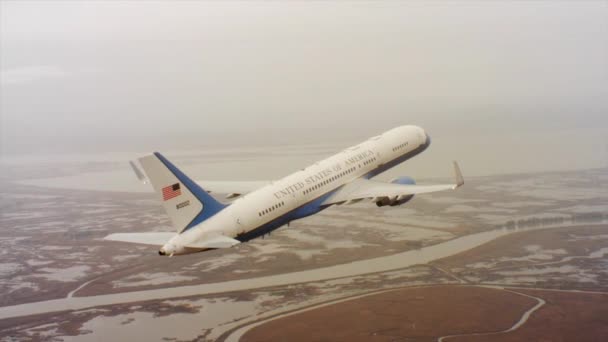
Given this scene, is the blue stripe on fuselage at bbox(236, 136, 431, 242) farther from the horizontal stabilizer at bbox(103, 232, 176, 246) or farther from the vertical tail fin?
the horizontal stabilizer at bbox(103, 232, 176, 246)

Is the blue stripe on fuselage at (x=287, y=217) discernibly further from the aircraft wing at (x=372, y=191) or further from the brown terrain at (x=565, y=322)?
the brown terrain at (x=565, y=322)

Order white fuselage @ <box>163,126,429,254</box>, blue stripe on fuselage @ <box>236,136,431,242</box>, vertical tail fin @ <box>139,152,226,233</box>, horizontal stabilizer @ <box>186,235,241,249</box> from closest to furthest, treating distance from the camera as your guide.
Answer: vertical tail fin @ <box>139,152,226,233</box> < horizontal stabilizer @ <box>186,235,241,249</box> < white fuselage @ <box>163,126,429,254</box> < blue stripe on fuselage @ <box>236,136,431,242</box>

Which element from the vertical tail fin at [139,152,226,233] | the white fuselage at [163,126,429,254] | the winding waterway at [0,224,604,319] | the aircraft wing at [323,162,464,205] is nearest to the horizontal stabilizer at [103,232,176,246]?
the white fuselage at [163,126,429,254]

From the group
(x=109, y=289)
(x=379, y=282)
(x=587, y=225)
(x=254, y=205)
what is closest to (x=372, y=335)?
(x=379, y=282)

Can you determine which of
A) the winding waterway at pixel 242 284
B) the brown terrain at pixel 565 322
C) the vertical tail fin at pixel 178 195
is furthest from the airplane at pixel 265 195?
the winding waterway at pixel 242 284

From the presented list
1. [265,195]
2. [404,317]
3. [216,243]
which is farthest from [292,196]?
[404,317]

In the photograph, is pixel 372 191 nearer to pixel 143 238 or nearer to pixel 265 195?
pixel 265 195
